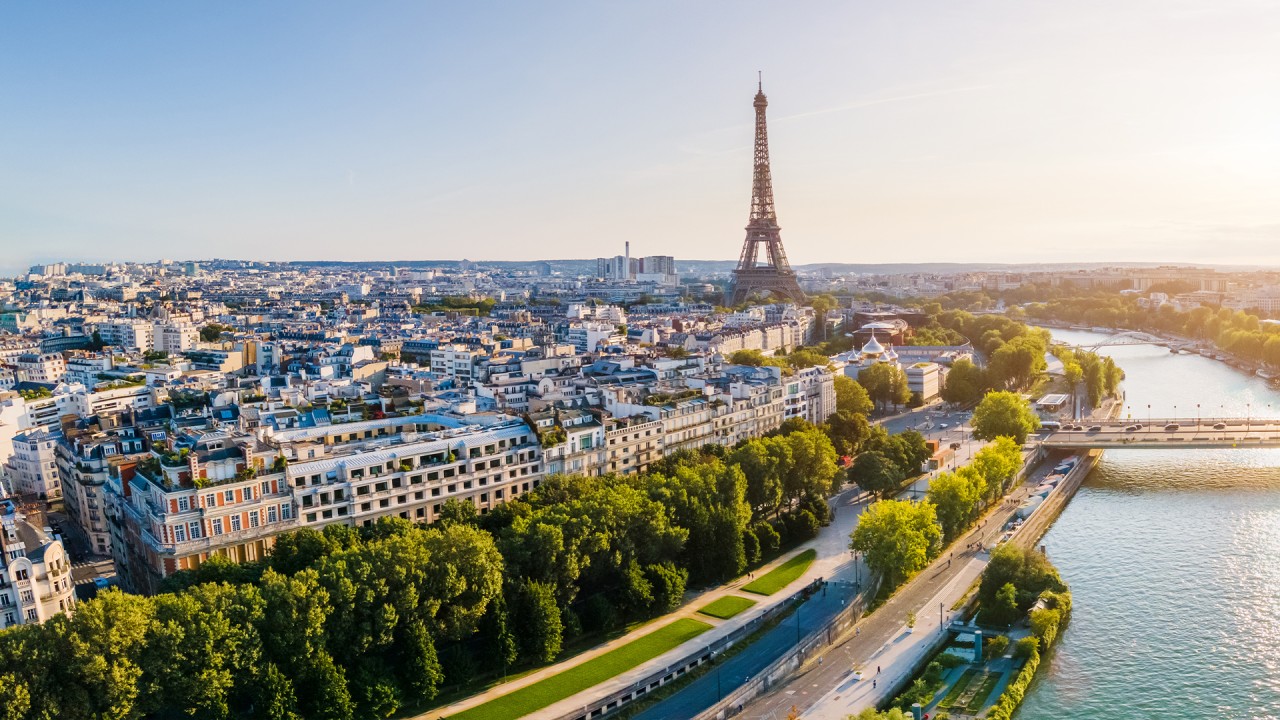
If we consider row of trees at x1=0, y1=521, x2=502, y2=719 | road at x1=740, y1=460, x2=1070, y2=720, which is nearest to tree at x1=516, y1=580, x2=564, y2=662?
row of trees at x1=0, y1=521, x2=502, y2=719

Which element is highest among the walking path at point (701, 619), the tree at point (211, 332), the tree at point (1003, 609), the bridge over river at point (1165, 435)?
the tree at point (211, 332)

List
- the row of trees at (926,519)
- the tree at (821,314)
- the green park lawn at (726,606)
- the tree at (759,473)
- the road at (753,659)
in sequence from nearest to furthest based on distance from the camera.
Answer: the road at (753,659), the green park lawn at (726,606), the row of trees at (926,519), the tree at (759,473), the tree at (821,314)

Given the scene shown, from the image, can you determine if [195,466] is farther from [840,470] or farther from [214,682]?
[840,470]

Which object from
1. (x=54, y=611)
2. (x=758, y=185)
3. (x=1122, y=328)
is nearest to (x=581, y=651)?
(x=54, y=611)

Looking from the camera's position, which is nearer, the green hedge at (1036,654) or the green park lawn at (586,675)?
the green hedge at (1036,654)

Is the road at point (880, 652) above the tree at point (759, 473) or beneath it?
beneath

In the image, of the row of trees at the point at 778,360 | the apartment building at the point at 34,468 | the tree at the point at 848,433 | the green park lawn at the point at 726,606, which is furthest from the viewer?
the row of trees at the point at 778,360

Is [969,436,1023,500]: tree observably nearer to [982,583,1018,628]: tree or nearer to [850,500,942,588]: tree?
[850,500,942,588]: tree

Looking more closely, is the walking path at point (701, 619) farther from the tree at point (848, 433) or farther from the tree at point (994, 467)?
the tree at point (848, 433)

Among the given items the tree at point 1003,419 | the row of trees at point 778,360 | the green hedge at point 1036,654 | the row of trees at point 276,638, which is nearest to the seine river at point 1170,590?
the green hedge at point 1036,654
